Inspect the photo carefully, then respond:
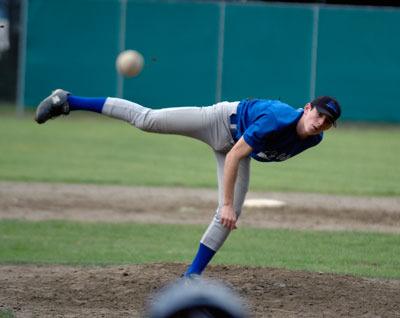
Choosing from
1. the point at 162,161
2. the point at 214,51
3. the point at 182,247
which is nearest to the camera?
the point at 182,247

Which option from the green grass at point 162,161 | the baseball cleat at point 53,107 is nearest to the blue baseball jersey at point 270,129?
the baseball cleat at point 53,107

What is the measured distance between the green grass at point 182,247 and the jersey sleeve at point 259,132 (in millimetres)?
2554

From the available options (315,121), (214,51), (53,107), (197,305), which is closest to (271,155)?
(315,121)

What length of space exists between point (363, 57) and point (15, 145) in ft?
34.9

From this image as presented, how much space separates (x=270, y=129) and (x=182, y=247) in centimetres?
376

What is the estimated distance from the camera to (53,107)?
6.51 meters

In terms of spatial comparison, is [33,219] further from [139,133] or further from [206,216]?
[139,133]

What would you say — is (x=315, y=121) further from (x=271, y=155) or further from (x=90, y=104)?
(x=90, y=104)

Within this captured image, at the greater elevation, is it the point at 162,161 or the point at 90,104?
the point at 90,104

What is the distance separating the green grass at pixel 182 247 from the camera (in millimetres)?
8664

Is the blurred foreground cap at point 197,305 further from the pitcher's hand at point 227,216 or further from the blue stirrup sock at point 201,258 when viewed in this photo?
the blue stirrup sock at point 201,258

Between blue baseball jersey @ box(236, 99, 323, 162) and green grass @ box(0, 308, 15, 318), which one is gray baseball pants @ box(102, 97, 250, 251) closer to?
blue baseball jersey @ box(236, 99, 323, 162)

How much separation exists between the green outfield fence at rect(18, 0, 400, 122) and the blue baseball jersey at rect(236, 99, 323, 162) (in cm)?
1805

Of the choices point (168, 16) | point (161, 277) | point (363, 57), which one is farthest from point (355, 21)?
point (161, 277)
